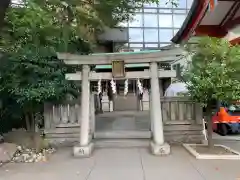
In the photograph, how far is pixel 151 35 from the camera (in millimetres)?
27891

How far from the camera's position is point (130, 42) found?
26859 mm

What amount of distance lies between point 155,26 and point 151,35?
893 millimetres

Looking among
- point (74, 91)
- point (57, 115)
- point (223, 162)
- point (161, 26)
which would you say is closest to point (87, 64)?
point (74, 91)

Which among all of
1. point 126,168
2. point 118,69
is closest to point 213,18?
point 118,69

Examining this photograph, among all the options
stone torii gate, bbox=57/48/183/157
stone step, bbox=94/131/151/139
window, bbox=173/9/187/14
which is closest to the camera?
stone torii gate, bbox=57/48/183/157

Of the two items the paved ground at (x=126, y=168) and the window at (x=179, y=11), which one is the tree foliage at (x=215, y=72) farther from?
the window at (x=179, y=11)

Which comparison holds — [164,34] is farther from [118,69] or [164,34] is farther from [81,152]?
[81,152]

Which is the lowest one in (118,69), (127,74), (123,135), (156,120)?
(123,135)

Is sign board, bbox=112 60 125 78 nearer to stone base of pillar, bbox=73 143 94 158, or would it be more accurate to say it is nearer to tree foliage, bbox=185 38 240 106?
tree foliage, bbox=185 38 240 106

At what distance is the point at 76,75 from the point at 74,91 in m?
1.00

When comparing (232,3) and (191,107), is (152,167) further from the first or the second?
(232,3)

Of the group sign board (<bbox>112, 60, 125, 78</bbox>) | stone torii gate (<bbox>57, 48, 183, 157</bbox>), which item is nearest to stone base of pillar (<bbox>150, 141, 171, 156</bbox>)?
stone torii gate (<bbox>57, 48, 183, 157</bbox>)

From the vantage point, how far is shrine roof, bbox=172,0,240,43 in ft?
35.7

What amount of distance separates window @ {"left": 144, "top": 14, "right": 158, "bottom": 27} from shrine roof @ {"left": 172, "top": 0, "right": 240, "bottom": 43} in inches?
548
